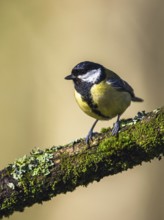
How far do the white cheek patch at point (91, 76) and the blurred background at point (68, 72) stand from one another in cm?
138

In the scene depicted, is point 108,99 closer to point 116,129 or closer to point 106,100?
point 106,100

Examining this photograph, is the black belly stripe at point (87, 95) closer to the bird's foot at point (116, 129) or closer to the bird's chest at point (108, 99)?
the bird's chest at point (108, 99)

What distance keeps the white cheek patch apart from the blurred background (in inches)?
54.4

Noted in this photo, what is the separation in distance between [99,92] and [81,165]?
41.4 inches

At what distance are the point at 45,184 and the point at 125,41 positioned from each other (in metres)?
2.96

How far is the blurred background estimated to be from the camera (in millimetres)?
5461

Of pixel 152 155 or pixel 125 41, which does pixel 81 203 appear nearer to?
pixel 125 41

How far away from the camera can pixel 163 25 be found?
18.2ft

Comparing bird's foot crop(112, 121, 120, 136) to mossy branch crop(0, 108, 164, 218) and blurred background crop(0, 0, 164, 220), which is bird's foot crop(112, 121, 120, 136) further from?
blurred background crop(0, 0, 164, 220)

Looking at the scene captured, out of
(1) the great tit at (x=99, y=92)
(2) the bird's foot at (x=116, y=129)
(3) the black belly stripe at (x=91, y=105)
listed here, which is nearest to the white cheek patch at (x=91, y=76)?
(1) the great tit at (x=99, y=92)

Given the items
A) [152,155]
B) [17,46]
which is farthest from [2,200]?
[17,46]

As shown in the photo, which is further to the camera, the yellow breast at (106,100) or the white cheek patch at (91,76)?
the white cheek patch at (91,76)

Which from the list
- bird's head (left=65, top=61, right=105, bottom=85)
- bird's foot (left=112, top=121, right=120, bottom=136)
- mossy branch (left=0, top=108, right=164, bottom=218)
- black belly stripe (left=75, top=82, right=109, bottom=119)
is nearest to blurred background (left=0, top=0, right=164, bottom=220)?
bird's head (left=65, top=61, right=105, bottom=85)

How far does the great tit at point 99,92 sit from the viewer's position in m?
3.88
